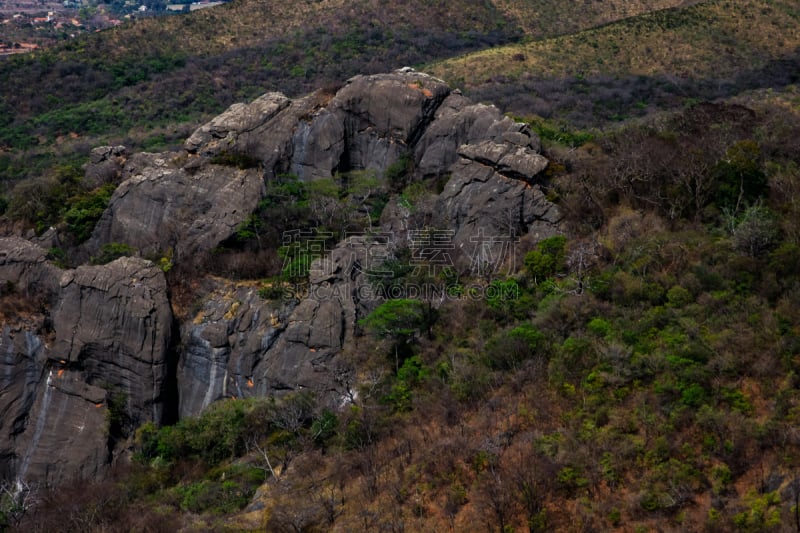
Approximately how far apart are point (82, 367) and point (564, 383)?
66.1 feet

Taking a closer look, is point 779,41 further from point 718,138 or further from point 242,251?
point 242,251

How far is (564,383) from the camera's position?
909 inches

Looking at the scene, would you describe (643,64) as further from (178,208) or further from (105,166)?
(105,166)

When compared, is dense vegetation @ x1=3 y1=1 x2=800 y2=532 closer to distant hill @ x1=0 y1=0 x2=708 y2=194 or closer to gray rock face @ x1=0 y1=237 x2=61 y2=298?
gray rock face @ x1=0 y1=237 x2=61 y2=298

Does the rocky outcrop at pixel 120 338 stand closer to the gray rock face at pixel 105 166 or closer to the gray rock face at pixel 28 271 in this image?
the gray rock face at pixel 28 271

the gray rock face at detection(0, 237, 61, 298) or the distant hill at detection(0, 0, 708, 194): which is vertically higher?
the gray rock face at detection(0, 237, 61, 298)

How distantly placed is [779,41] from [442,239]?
51460 millimetres

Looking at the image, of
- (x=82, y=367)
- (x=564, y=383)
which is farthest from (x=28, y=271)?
(x=564, y=383)

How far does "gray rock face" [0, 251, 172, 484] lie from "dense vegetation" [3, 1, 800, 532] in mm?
2292

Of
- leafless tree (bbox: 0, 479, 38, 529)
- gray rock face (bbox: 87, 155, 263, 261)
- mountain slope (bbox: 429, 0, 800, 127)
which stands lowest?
leafless tree (bbox: 0, 479, 38, 529)

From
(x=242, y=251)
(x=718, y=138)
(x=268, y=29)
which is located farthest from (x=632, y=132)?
(x=268, y=29)

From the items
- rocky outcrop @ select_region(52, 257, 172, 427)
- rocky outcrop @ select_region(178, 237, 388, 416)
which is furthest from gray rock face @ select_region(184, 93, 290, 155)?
rocky outcrop @ select_region(52, 257, 172, 427)

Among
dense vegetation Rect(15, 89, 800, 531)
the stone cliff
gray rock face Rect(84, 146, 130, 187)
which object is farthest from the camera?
gray rock face Rect(84, 146, 130, 187)

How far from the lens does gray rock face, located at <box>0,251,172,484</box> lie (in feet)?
Answer: 97.3
